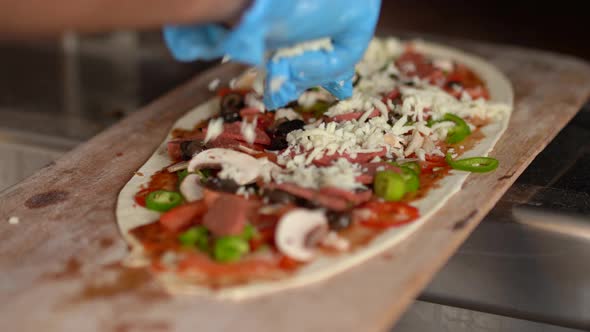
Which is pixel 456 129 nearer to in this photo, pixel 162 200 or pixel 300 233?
pixel 300 233

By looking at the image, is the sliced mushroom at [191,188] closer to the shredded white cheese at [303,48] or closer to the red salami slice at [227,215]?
the red salami slice at [227,215]

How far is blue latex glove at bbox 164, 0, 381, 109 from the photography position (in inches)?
83.3

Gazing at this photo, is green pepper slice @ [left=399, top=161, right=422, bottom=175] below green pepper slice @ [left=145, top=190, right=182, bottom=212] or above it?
above

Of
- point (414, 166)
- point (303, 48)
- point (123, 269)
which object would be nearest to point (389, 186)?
point (414, 166)

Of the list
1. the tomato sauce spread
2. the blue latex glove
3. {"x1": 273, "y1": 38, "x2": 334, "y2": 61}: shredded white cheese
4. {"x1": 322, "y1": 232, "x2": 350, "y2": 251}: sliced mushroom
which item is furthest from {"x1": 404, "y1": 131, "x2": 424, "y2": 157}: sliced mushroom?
{"x1": 322, "y1": 232, "x2": 350, "y2": 251}: sliced mushroom

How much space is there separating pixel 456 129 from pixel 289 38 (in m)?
1.01

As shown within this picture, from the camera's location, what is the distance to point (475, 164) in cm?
279

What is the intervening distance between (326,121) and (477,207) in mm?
721

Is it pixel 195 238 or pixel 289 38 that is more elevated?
pixel 289 38

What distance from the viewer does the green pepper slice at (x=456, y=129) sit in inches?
118

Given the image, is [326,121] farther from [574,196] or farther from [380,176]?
[574,196]

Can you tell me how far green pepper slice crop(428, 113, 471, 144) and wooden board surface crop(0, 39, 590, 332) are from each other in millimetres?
140

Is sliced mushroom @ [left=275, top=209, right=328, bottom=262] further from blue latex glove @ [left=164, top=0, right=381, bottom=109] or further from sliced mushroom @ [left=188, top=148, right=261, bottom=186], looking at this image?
blue latex glove @ [left=164, top=0, right=381, bottom=109]

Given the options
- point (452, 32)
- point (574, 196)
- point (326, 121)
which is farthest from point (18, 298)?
point (452, 32)
